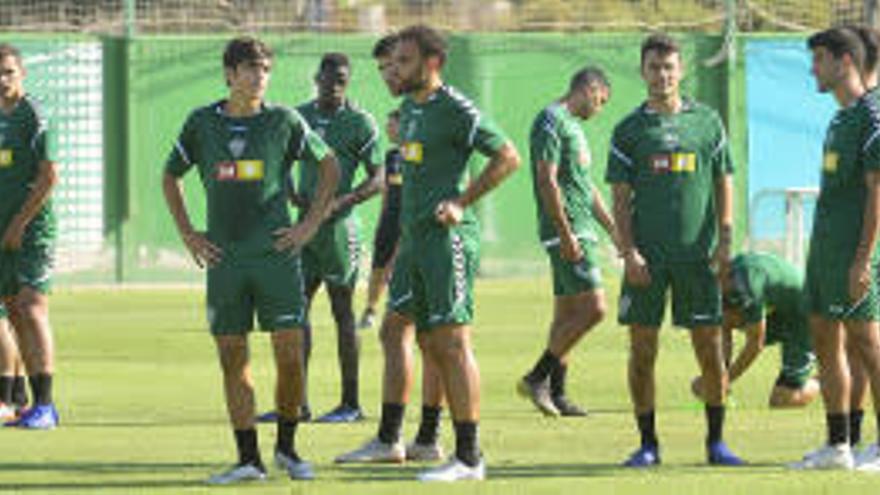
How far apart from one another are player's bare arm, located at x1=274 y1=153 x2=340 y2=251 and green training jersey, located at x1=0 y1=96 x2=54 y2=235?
334 cm

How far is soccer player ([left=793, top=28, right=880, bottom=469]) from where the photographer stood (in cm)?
1277

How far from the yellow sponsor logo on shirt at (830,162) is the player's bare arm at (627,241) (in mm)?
1104

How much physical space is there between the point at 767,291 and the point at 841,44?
4.05 m

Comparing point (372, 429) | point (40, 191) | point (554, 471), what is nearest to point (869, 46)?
point (554, 471)

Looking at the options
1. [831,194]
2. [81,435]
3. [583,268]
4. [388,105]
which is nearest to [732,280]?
[583,268]

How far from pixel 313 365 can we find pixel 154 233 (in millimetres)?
11850

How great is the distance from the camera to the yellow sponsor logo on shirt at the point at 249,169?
1245 cm

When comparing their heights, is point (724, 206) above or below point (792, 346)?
above

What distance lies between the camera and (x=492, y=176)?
1238 centimetres

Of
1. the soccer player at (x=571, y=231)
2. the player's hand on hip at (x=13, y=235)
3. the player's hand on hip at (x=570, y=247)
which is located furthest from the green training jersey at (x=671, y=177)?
the player's hand on hip at (x=13, y=235)

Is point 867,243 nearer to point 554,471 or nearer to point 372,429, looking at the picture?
point 554,471

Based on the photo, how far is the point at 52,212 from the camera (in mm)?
15906

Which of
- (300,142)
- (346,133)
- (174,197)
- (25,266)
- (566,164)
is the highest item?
(300,142)

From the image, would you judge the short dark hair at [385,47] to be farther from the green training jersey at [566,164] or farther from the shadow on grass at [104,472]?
the shadow on grass at [104,472]
